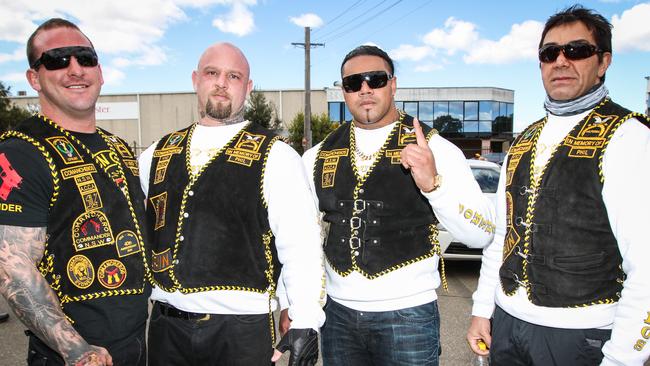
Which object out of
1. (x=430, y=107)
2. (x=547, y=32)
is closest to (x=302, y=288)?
(x=547, y=32)

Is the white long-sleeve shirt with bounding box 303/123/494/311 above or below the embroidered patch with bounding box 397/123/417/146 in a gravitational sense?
below

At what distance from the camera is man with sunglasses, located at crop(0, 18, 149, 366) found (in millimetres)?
1907

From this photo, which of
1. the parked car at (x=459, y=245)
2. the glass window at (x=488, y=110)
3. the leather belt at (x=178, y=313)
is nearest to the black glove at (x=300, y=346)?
the leather belt at (x=178, y=313)

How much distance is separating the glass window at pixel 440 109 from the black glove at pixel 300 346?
37.4 m

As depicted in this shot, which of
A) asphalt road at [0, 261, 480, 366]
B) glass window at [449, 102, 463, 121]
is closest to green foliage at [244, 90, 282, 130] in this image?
glass window at [449, 102, 463, 121]

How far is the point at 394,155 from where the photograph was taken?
102 inches

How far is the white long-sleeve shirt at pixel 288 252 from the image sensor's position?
89.7 inches

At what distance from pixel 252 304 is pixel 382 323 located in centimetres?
71

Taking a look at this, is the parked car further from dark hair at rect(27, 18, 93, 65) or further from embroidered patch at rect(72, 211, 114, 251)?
dark hair at rect(27, 18, 93, 65)

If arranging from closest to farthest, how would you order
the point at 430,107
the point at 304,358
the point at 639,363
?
the point at 639,363 → the point at 304,358 → the point at 430,107

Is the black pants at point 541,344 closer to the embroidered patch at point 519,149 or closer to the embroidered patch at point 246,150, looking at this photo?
the embroidered patch at point 519,149

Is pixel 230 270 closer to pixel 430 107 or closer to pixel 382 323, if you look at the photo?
pixel 382 323

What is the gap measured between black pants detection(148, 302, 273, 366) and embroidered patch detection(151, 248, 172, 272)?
263mm

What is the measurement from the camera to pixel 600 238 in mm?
1998
